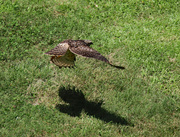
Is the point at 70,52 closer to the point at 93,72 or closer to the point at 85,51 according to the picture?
the point at 85,51

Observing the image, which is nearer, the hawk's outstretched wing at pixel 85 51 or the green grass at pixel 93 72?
the hawk's outstretched wing at pixel 85 51

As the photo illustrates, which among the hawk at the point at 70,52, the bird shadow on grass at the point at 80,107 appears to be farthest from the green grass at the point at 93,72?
the hawk at the point at 70,52

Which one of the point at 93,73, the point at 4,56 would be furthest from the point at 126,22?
the point at 4,56

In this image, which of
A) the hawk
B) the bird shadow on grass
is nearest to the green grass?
the bird shadow on grass

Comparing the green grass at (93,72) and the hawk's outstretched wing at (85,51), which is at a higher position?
the hawk's outstretched wing at (85,51)

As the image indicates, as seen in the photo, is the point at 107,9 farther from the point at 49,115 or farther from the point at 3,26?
the point at 49,115

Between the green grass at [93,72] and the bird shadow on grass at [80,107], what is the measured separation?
18 millimetres

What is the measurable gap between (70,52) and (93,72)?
4.00ft

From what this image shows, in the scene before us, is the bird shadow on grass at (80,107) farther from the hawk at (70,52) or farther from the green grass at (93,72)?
the hawk at (70,52)

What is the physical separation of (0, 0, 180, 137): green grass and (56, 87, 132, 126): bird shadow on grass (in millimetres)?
18

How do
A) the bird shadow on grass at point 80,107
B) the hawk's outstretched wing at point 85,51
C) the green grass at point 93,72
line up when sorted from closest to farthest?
the hawk's outstretched wing at point 85,51, the green grass at point 93,72, the bird shadow on grass at point 80,107

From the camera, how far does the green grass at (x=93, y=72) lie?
5.41m

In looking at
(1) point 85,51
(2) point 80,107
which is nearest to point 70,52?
(1) point 85,51

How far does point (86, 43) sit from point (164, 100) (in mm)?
1930
